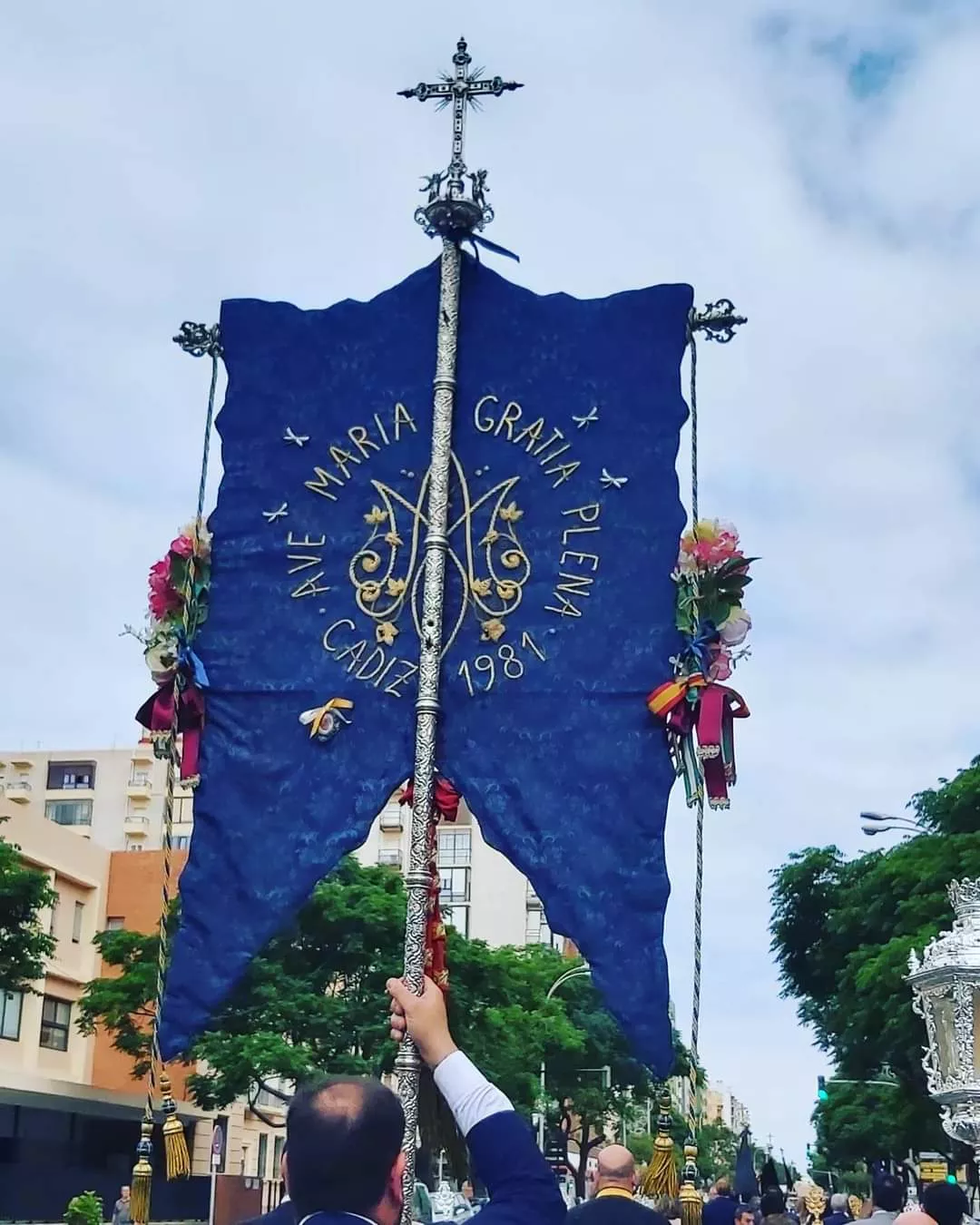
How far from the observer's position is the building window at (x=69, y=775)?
60.3 metres

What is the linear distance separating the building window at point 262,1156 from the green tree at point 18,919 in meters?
25.5

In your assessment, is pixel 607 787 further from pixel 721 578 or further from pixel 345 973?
pixel 345 973

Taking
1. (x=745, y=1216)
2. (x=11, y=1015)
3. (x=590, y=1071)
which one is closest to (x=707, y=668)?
(x=745, y=1216)

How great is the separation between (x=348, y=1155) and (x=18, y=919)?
2293cm

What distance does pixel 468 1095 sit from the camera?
3.04 m

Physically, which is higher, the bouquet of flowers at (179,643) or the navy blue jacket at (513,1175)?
the bouquet of flowers at (179,643)

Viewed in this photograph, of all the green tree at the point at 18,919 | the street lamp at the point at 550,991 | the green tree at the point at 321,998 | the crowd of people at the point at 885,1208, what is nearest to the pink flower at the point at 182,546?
the crowd of people at the point at 885,1208

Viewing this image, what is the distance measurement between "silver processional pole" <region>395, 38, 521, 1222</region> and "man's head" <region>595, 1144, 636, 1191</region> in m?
0.85

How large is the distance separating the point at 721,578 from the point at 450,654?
49.8 inches

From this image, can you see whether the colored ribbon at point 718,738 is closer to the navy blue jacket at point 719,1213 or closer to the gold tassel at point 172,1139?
the gold tassel at point 172,1139

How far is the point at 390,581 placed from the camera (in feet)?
24.6

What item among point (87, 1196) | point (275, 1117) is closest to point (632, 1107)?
point (275, 1117)

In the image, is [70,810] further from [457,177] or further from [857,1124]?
[457,177]

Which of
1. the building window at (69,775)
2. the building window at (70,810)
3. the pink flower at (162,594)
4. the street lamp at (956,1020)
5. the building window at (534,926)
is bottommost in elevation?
the street lamp at (956,1020)
